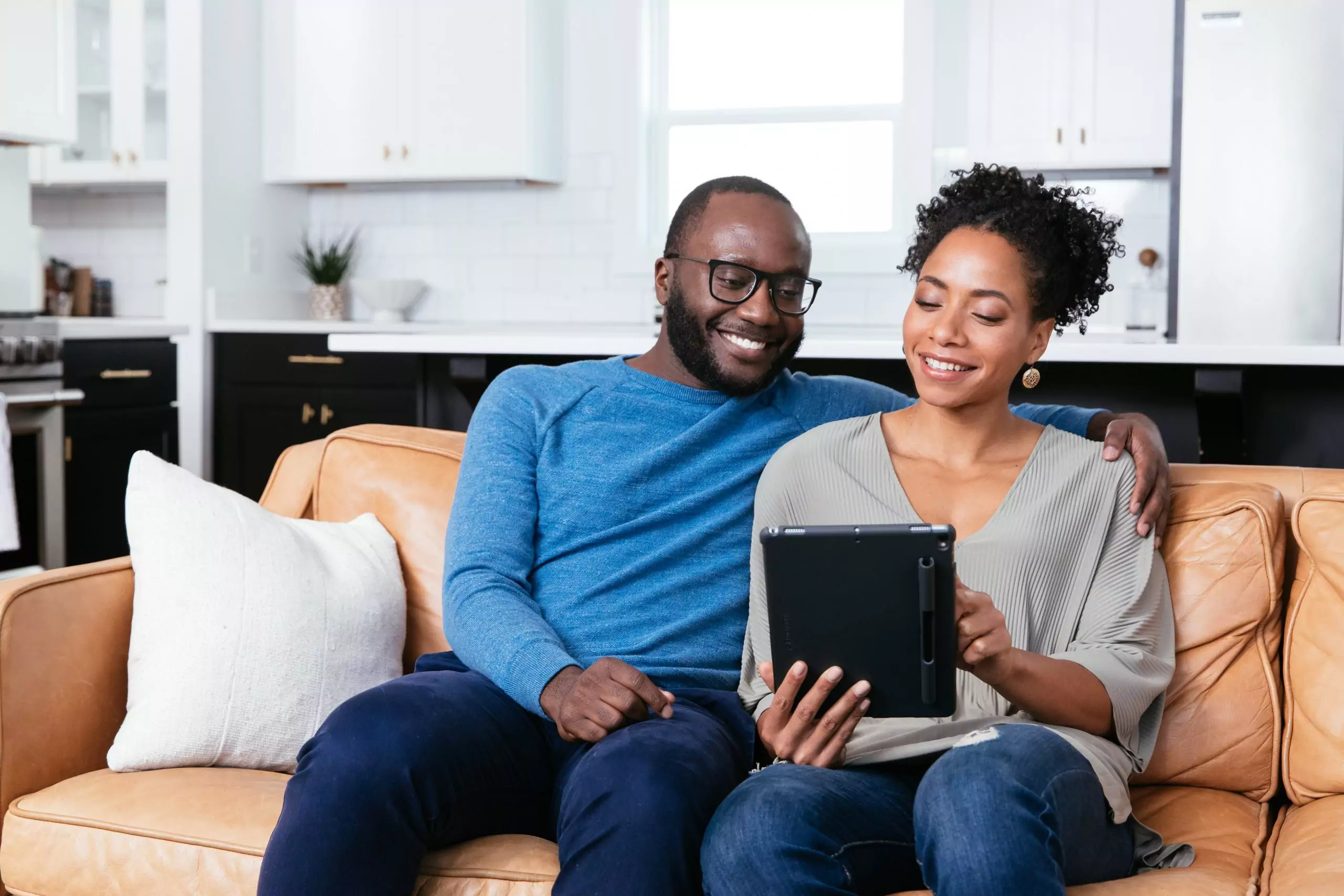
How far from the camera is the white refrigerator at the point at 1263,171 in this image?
3482 millimetres

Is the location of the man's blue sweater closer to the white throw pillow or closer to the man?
the man

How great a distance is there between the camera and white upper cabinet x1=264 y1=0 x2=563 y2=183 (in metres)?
4.71

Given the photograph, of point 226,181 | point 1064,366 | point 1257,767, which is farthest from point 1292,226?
point 226,181

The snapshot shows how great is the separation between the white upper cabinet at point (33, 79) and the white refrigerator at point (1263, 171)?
3.29 meters

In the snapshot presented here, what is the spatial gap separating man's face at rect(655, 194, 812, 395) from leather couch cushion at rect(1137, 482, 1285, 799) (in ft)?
1.92

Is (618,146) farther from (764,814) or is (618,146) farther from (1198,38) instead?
(764,814)

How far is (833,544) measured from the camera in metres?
1.21

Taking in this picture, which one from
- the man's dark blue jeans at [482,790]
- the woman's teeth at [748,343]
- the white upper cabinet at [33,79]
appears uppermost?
the white upper cabinet at [33,79]

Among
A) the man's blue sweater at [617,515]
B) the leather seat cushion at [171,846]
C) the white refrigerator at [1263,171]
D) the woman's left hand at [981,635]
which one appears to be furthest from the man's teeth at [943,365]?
the white refrigerator at [1263,171]

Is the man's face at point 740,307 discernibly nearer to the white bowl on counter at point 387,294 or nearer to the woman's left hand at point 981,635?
the woman's left hand at point 981,635

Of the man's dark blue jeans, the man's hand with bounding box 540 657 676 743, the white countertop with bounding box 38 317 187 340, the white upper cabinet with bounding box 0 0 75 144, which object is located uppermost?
the white upper cabinet with bounding box 0 0 75 144

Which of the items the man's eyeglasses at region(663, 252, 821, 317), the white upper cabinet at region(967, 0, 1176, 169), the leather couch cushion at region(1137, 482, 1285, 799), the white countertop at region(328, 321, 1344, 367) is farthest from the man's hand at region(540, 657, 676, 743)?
the white upper cabinet at region(967, 0, 1176, 169)

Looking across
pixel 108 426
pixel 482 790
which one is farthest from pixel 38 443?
pixel 482 790

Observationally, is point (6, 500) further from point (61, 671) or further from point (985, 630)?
point (985, 630)
